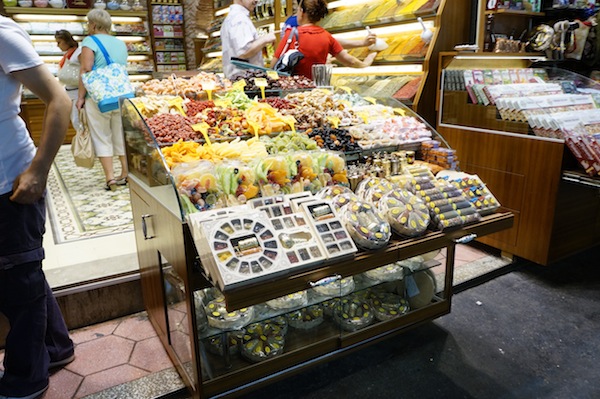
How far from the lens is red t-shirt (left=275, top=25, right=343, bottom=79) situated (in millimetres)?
3596

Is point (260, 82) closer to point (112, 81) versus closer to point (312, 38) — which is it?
point (312, 38)

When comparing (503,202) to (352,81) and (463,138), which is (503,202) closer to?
(463,138)

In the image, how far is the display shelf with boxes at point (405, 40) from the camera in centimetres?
393

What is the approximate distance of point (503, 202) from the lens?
338 centimetres

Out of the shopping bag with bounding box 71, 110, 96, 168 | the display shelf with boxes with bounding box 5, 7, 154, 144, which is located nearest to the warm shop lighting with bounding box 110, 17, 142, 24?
the display shelf with boxes with bounding box 5, 7, 154, 144

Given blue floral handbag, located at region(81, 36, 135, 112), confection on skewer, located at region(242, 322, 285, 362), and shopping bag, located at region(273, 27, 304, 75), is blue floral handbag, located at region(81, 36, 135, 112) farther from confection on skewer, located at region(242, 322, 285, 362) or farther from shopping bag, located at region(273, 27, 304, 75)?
confection on skewer, located at region(242, 322, 285, 362)

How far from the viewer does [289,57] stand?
11.5 feet

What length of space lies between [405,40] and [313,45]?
1.30 m

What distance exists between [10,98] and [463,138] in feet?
10.1

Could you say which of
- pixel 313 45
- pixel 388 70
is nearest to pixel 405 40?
pixel 388 70

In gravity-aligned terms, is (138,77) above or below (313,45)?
below

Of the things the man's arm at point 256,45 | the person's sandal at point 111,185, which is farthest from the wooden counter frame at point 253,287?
the person's sandal at point 111,185

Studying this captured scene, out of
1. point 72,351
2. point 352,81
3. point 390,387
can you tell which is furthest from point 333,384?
point 352,81

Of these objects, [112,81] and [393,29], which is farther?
[393,29]
